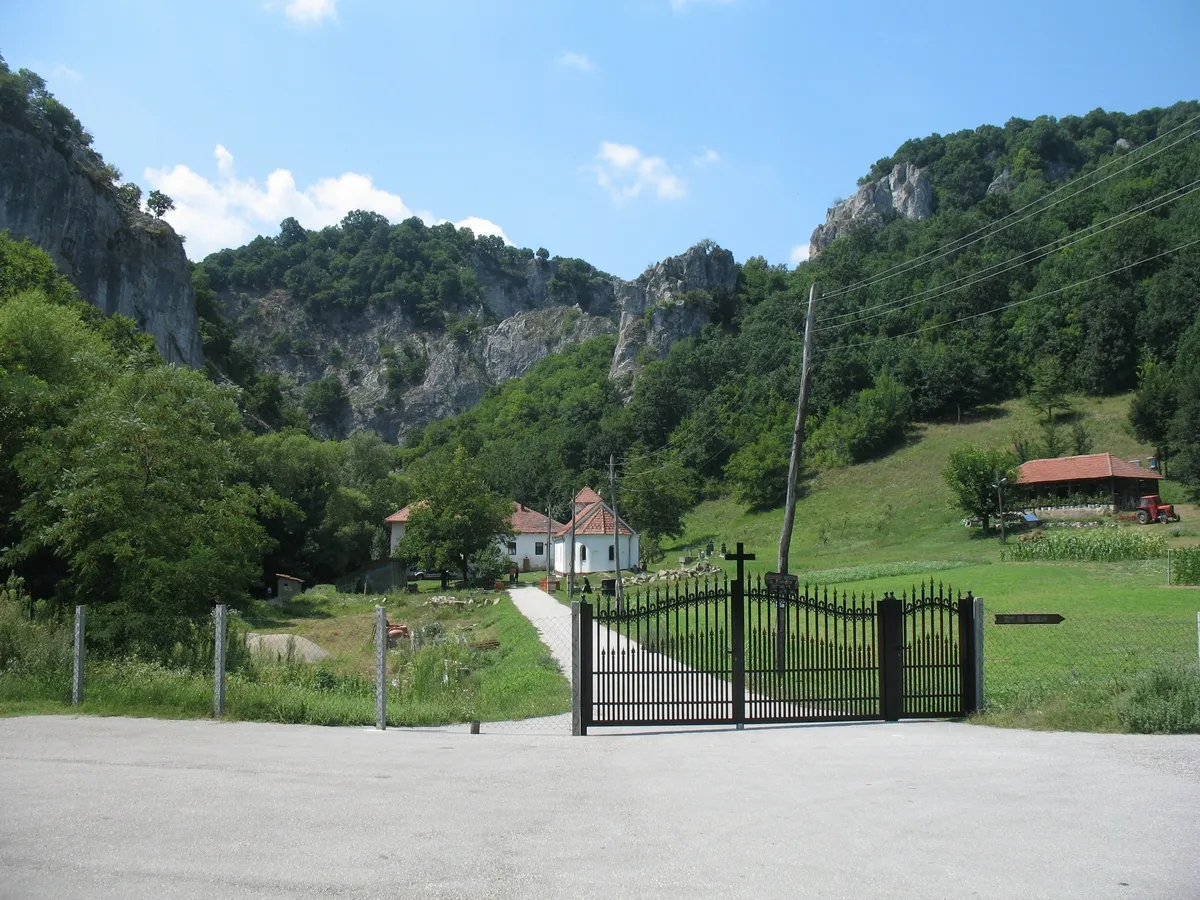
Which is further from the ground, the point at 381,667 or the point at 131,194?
the point at 131,194

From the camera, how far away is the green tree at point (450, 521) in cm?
5378

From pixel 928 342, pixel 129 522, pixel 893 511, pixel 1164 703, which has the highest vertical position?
pixel 928 342

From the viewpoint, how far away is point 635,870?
551cm

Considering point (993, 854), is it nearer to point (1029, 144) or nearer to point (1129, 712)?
point (1129, 712)

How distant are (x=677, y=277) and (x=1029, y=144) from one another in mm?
60783

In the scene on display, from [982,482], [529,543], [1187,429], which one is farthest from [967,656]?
[529,543]

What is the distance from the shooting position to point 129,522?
16.6m

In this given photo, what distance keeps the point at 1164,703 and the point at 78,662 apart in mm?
14383

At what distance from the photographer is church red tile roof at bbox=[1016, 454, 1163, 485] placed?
61969mm

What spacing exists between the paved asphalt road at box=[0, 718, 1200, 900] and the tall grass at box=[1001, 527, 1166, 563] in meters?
35.4

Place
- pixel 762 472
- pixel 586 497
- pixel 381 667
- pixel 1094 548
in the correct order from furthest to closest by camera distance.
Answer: pixel 762 472
pixel 586 497
pixel 1094 548
pixel 381 667

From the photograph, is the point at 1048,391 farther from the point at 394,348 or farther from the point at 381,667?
the point at 394,348

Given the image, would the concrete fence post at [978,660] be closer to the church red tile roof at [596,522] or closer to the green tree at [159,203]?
the church red tile roof at [596,522]

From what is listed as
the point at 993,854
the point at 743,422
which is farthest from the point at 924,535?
the point at 993,854
